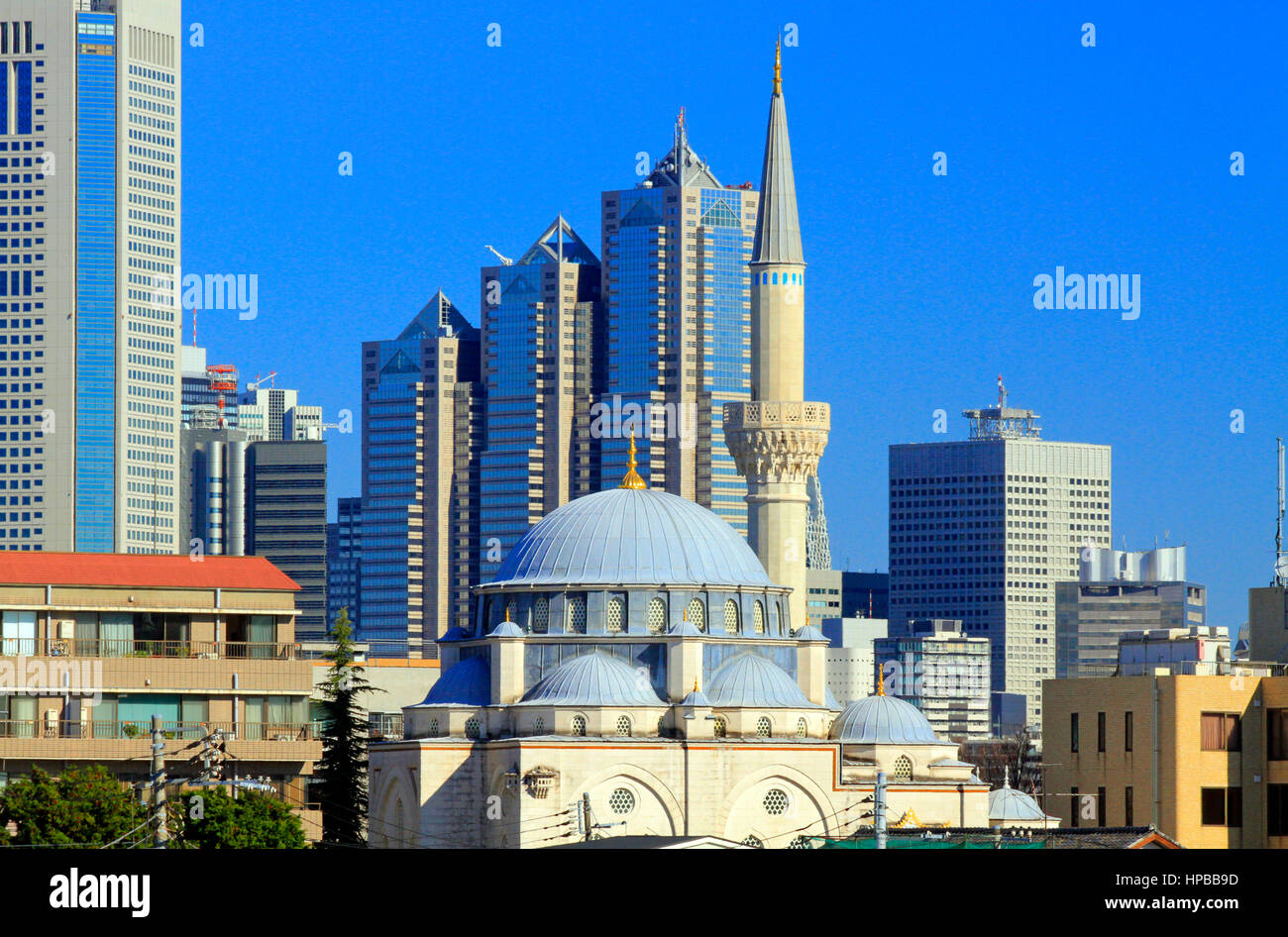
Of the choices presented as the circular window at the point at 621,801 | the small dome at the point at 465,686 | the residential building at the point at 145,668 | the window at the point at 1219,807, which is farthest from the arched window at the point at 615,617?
the window at the point at 1219,807

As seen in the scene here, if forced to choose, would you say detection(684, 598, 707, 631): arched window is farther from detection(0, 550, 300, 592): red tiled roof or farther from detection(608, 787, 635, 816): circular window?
detection(0, 550, 300, 592): red tiled roof

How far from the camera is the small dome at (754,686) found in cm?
7494

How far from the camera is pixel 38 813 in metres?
53.6

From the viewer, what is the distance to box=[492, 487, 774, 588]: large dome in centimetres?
7819

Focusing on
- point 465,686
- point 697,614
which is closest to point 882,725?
point 697,614

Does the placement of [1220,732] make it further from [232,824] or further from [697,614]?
[232,824]

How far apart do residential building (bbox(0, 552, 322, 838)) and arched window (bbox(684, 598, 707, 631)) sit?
42.3 feet

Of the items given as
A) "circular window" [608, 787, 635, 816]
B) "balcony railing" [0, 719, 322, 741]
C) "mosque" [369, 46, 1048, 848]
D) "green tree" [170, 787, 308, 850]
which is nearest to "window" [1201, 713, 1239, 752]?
"mosque" [369, 46, 1048, 848]

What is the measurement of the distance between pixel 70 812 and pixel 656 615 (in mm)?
28146

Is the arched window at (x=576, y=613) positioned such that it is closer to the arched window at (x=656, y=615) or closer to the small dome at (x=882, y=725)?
the arched window at (x=656, y=615)
